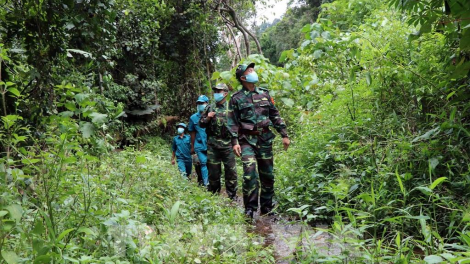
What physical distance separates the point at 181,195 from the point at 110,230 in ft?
8.18

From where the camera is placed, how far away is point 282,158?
288 inches

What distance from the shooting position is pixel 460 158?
10.8 feet

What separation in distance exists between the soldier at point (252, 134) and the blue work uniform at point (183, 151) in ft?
10.6

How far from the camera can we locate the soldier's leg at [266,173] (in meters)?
4.91

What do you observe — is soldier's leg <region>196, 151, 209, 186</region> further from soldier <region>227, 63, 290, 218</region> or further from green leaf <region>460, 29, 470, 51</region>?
green leaf <region>460, 29, 470, 51</region>

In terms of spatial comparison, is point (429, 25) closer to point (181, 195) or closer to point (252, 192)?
point (252, 192)

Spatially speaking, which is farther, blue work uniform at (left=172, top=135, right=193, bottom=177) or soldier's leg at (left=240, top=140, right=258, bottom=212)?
blue work uniform at (left=172, top=135, right=193, bottom=177)

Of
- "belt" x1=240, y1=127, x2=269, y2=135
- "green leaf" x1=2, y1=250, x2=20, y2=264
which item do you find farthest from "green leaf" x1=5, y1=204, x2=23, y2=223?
"belt" x1=240, y1=127, x2=269, y2=135

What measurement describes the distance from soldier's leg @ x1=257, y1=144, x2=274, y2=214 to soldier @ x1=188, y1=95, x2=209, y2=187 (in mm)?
2758

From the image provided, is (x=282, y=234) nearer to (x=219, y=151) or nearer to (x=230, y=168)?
(x=230, y=168)

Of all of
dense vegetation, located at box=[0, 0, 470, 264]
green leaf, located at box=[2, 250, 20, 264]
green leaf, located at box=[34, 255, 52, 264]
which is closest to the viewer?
green leaf, located at box=[2, 250, 20, 264]

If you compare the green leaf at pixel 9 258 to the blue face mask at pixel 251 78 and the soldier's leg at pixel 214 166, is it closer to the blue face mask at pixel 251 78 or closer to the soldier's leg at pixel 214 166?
the blue face mask at pixel 251 78

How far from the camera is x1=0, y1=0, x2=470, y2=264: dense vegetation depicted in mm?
2348

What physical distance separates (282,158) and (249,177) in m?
2.61
